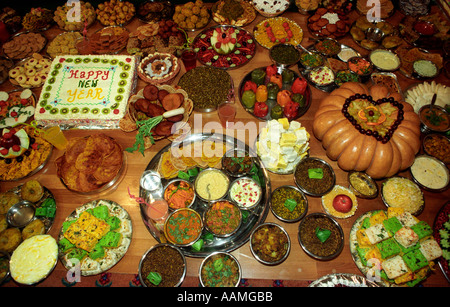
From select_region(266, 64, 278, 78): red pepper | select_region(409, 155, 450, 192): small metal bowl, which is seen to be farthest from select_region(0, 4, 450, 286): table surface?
select_region(266, 64, 278, 78): red pepper

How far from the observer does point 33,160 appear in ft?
12.5

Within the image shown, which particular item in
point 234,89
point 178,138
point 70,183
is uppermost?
point 234,89

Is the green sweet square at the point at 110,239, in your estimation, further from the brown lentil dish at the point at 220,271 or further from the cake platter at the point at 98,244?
the brown lentil dish at the point at 220,271

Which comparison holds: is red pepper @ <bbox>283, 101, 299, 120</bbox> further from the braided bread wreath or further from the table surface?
the braided bread wreath

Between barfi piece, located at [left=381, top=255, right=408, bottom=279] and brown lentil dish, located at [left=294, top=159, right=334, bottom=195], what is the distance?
38.9 inches

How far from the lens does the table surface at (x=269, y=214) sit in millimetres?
3086

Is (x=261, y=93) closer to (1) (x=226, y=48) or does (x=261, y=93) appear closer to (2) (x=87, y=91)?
(1) (x=226, y=48)

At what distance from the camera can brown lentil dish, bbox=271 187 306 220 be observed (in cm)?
326

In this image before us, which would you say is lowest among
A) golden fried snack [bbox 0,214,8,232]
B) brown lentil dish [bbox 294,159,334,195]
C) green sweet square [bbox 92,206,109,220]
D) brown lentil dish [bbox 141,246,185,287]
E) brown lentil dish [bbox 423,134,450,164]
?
golden fried snack [bbox 0,214,8,232]

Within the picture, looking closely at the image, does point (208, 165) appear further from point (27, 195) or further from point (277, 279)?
point (27, 195)

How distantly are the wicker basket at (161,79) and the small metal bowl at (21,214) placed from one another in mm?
2398

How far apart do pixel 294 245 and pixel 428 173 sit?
2.03 m

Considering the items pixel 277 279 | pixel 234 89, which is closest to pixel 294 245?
pixel 277 279

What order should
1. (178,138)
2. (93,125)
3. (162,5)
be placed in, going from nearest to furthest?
(178,138) < (93,125) < (162,5)
